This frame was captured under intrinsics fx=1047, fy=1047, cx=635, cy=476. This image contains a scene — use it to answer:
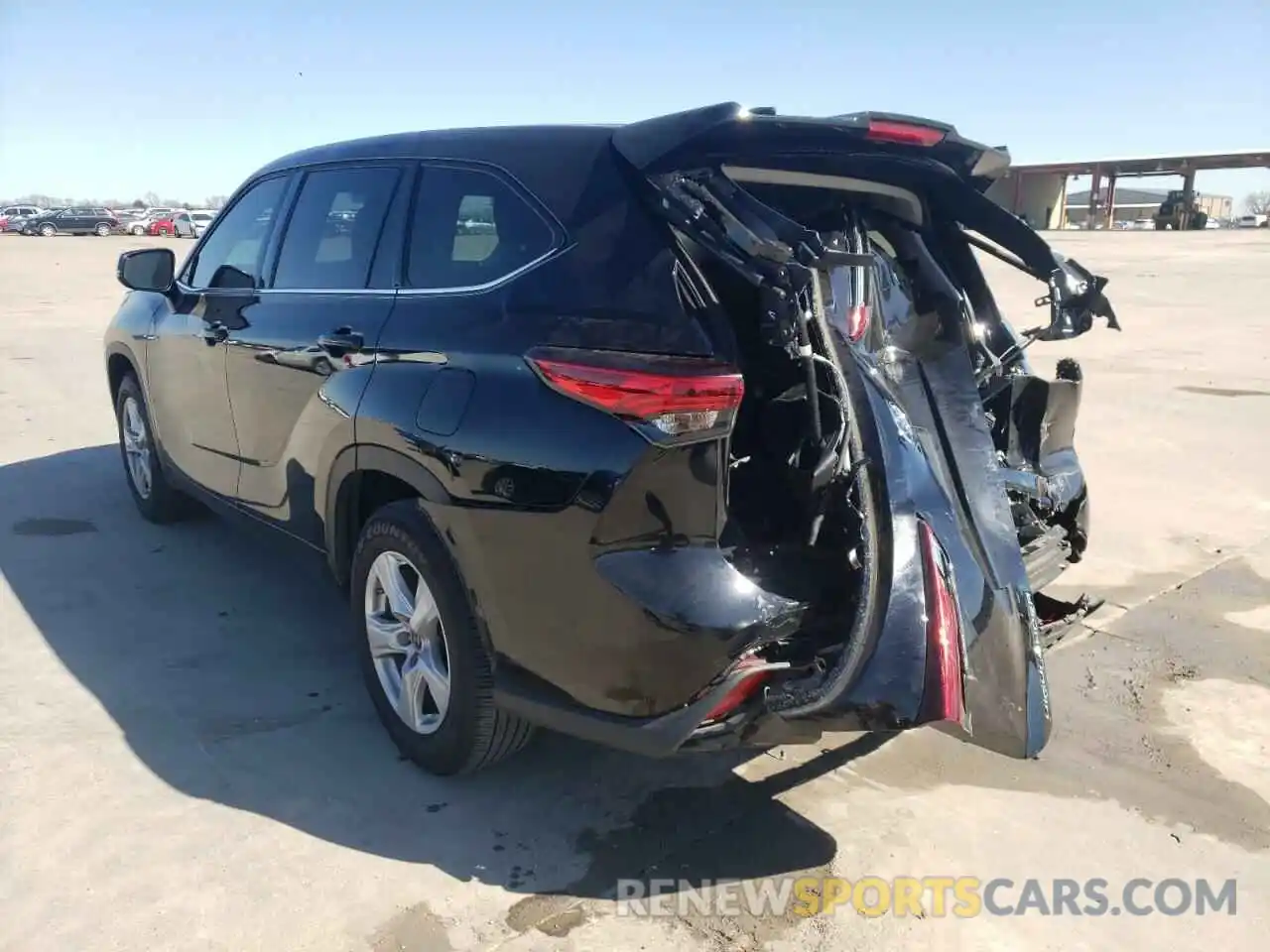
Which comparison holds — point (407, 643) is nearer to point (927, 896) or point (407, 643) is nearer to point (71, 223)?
point (927, 896)

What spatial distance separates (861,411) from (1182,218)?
66724 millimetres

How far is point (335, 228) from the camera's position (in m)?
3.77

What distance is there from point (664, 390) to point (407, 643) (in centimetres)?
131

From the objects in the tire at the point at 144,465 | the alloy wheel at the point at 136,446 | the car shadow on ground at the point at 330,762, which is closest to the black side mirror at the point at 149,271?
the tire at the point at 144,465

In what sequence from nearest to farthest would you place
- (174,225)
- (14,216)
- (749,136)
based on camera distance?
1. (749,136)
2. (174,225)
3. (14,216)

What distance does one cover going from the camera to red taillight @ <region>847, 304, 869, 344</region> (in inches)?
125

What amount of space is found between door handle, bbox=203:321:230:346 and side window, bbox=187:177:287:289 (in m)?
0.18

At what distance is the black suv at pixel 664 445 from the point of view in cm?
254

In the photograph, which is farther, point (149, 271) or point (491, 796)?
point (149, 271)

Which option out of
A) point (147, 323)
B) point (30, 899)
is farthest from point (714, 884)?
point (147, 323)

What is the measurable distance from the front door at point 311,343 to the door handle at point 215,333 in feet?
0.34

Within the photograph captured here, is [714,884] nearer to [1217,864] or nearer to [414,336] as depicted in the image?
[1217,864]

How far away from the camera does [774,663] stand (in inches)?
102

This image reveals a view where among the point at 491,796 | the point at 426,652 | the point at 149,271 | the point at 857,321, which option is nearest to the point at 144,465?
the point at 149,271
